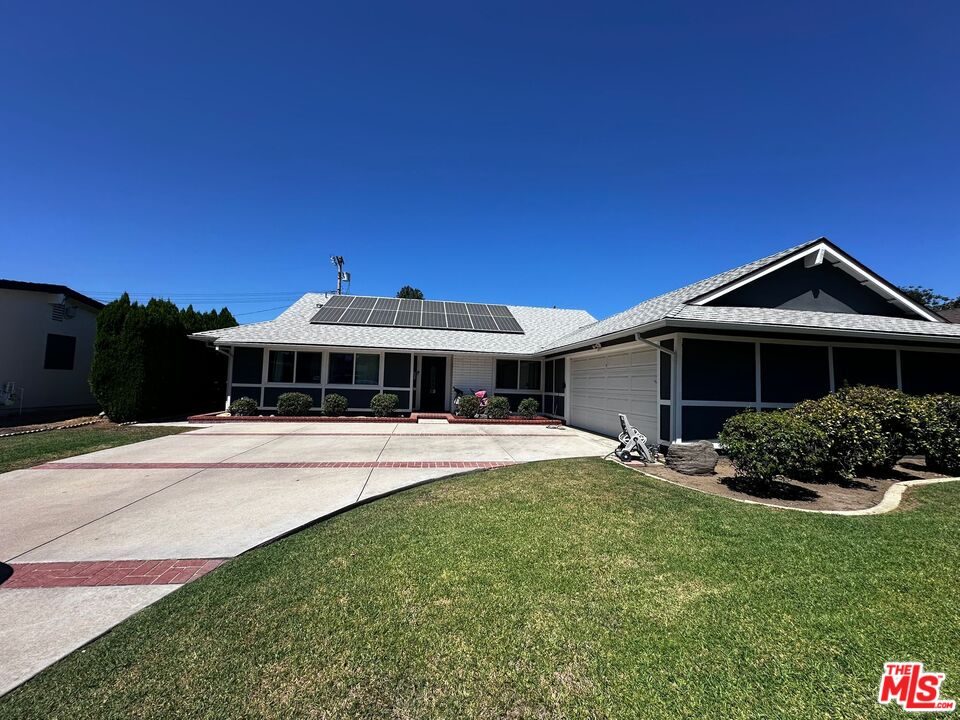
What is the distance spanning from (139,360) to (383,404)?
26.1 feet

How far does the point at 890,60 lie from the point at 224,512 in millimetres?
16058

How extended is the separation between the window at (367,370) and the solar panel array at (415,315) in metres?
2.65

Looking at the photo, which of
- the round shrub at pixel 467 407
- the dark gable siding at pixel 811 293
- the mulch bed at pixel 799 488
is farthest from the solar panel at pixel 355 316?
the mulch bed at pixel 799 488

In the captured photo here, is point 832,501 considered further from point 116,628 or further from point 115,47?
point 115,47

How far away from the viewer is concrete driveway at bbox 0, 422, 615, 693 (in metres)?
2.95

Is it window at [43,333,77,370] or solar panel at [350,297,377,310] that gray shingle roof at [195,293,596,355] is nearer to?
solar panel at [350,297,377,310]

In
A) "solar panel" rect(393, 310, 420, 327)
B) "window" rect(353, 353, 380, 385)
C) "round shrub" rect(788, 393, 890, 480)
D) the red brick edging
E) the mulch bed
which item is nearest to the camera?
the mulch bed

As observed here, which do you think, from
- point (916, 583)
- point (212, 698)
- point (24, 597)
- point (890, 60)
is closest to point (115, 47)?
point (24, 597)

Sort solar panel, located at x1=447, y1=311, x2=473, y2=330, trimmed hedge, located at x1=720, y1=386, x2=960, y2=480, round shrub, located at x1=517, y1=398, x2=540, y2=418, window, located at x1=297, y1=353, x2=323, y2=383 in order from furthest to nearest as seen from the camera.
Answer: solar panel, located at x1=447, y1=311, x2=473, y2=330, round shrub, located at x1=517, y1=398, x2=540, y2=418, window, located at x1=297, y1=353, x2=323, y2=383, trimmed hedge, located at x1=720, y1=386, x2=960, y2=480

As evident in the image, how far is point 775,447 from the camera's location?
5.79 m

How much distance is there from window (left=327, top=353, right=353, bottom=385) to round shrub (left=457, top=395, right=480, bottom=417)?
182 inches

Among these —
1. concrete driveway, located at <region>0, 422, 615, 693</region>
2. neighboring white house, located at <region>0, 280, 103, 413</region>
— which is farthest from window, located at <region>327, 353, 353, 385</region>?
neighboring white house, located at <region>0, 280, 103, 413</region>

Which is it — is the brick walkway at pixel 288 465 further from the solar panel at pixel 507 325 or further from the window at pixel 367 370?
the solar panel at pixel 507 325

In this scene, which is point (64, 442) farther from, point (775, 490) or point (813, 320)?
point (813, 320)
